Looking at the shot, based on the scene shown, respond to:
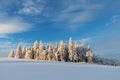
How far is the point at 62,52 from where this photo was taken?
99688mm

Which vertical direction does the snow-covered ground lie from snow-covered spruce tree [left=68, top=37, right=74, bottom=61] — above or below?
below

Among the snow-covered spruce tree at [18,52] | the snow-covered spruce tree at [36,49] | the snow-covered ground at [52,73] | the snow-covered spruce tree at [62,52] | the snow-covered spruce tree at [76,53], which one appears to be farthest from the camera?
the snow-covered spruce tree at [18,52]

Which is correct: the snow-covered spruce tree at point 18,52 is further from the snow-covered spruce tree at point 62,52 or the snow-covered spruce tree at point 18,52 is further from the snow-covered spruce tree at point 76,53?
the snow-covered spruce tree at point 76,53

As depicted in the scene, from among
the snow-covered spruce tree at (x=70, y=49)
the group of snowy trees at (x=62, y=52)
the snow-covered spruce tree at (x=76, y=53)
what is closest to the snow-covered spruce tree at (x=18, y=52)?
the group of snowy trees at (x=62, y=52)

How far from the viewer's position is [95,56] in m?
127

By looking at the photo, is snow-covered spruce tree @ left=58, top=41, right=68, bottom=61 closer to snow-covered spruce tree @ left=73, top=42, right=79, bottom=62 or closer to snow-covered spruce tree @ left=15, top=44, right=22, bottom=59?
snow-covered spruce tree @ left=73, top=42, right=79, bottom=62

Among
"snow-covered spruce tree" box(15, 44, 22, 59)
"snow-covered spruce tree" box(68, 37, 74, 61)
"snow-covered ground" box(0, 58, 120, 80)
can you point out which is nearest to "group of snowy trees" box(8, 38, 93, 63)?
"snow-covered spruce tree" box(68, 37, 74, 61)

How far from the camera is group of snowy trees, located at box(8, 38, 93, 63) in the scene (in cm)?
Answer: 9975

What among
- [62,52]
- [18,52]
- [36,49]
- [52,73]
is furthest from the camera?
[18,52]

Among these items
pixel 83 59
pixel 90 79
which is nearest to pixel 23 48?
pixel 83 59

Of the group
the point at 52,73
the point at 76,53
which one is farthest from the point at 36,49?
the point at 52,73

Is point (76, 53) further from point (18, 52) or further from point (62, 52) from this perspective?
point (18, 52)

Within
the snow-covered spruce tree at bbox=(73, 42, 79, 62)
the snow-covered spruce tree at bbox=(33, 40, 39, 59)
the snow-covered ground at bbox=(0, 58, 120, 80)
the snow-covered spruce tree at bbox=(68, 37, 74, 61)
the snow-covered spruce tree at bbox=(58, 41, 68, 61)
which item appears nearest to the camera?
the snow-covered ground at bbox=(0, 58, 120, 80)

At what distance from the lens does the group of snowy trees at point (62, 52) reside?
99.8m
